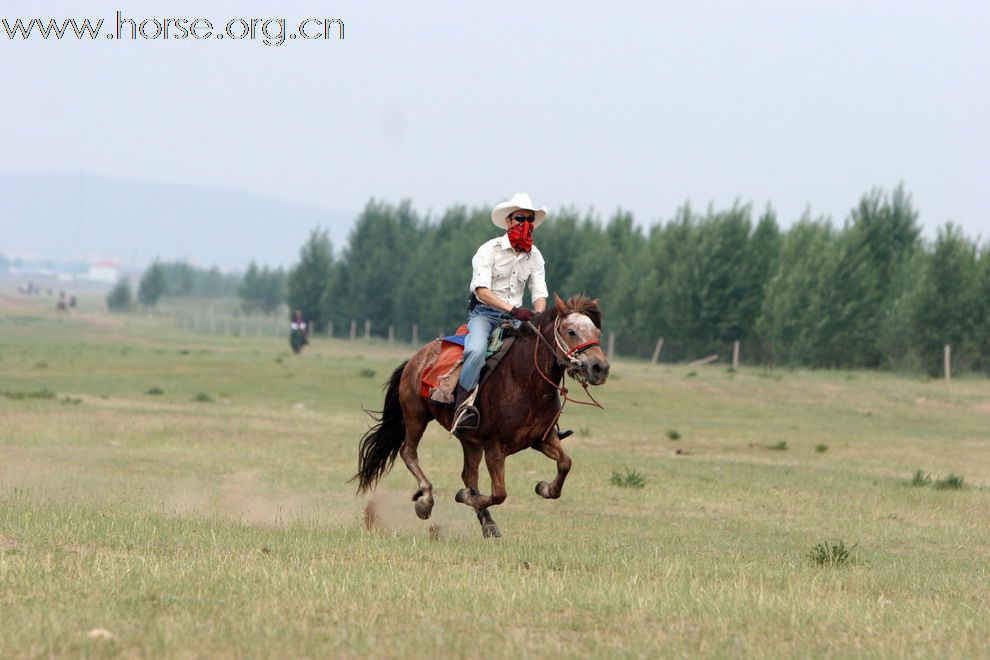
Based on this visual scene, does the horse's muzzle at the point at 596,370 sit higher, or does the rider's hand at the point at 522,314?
the rider's hand at the point at 522,314

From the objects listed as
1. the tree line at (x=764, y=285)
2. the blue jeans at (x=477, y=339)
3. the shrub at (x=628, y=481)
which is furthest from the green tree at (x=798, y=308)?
the blue jeans at (x=477, y=339)

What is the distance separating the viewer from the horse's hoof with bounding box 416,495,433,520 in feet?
42.3

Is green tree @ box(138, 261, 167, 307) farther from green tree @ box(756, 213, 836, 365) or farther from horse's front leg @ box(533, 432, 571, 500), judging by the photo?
horse's front leg @ box(533, 432, 571, 500)

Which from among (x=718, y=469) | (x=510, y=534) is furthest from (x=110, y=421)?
(x=510, y=534)

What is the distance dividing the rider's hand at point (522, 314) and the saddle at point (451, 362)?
269 millimetres

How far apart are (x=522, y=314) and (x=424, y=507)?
78.6 inches

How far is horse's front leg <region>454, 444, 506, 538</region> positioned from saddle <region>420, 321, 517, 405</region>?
0.56m

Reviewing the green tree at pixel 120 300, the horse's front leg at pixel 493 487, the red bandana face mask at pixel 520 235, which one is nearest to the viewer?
the horse's front leg at pixel 493 487

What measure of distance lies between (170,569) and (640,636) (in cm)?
316

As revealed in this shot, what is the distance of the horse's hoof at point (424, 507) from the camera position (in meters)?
12.9

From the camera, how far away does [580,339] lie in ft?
39.0

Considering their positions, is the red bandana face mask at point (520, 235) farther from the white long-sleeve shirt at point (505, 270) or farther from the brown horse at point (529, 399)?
the brown horse at point (529, 399)

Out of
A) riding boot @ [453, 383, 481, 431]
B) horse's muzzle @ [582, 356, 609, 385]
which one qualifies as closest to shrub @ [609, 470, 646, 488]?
riding boot @ [453, 383, 481, 431]

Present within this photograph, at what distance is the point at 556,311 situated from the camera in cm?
1233
